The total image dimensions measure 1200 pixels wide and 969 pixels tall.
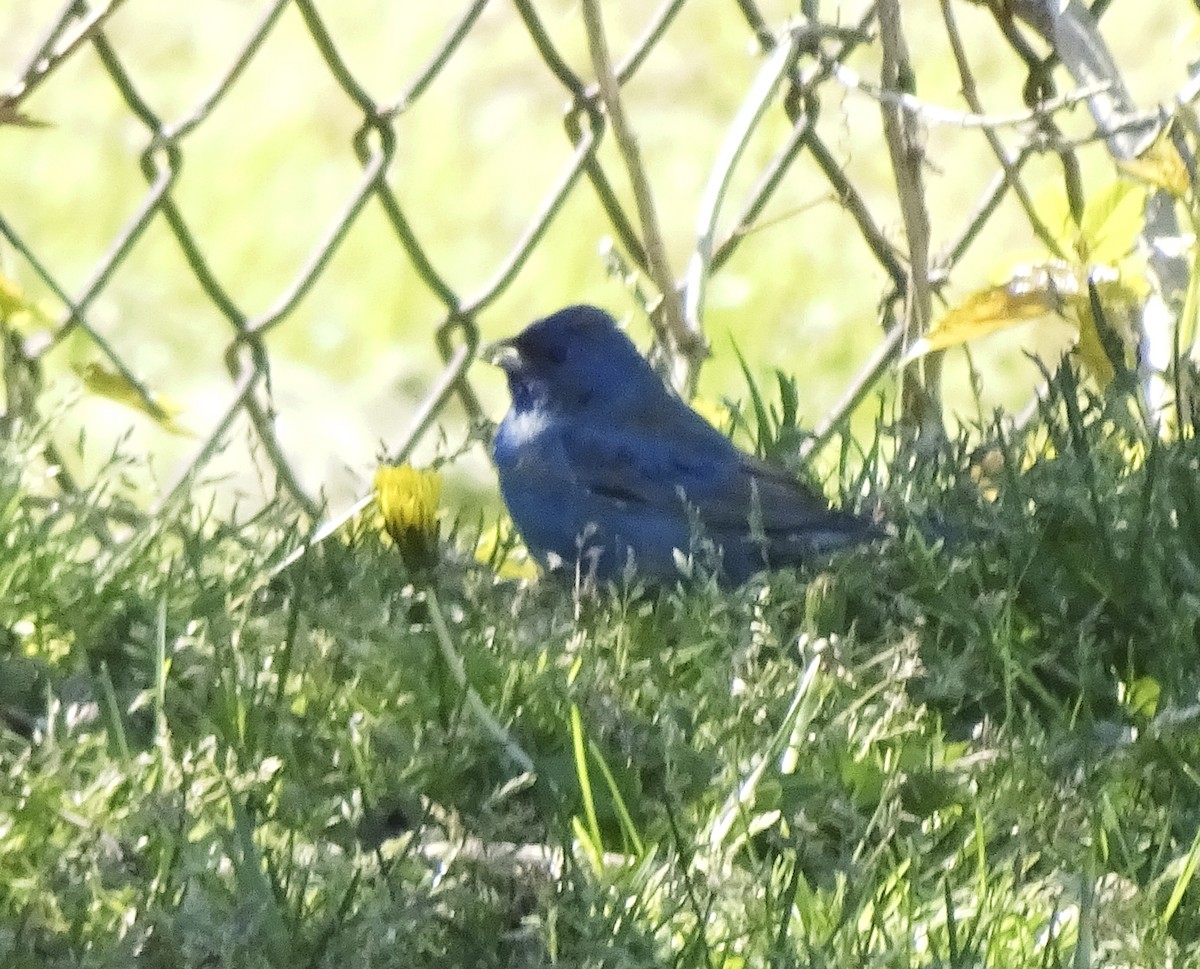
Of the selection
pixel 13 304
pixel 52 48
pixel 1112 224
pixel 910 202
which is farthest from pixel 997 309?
pixel 52 48

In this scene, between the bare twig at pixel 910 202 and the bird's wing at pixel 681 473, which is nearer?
the bird's wing at pixel 681 473

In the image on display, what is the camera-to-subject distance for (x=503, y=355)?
2.53 metres

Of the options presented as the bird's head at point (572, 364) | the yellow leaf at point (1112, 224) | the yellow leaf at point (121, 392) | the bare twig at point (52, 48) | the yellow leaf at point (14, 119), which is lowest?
the yellow leaf at point (1112, 224)

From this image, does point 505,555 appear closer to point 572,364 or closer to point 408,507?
point 572,364

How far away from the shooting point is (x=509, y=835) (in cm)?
157

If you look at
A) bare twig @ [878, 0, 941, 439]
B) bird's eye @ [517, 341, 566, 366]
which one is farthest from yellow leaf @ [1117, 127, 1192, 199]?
bird's eye @ [517, 341, 566, 366]

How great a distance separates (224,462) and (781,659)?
2.17 m

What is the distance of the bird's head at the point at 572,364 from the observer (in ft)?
8.25

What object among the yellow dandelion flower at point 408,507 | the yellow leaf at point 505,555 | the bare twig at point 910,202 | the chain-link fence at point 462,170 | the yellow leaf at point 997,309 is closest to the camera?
the yellow dandelion flower at point 408,507

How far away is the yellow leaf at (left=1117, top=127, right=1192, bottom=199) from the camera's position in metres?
2.06

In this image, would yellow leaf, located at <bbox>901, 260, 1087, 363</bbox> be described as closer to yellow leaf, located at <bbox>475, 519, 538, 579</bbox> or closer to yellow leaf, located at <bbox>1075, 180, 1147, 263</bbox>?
yellow leaf, located at <bbox>1075, 180, 1147, 263</bbox>

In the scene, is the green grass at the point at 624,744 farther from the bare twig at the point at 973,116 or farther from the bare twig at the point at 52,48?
the bare twig at the point at 52,48

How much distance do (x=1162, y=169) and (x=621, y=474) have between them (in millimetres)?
774

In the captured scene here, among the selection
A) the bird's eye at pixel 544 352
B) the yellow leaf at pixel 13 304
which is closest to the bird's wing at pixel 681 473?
the bird's eye at pixel 544 352
